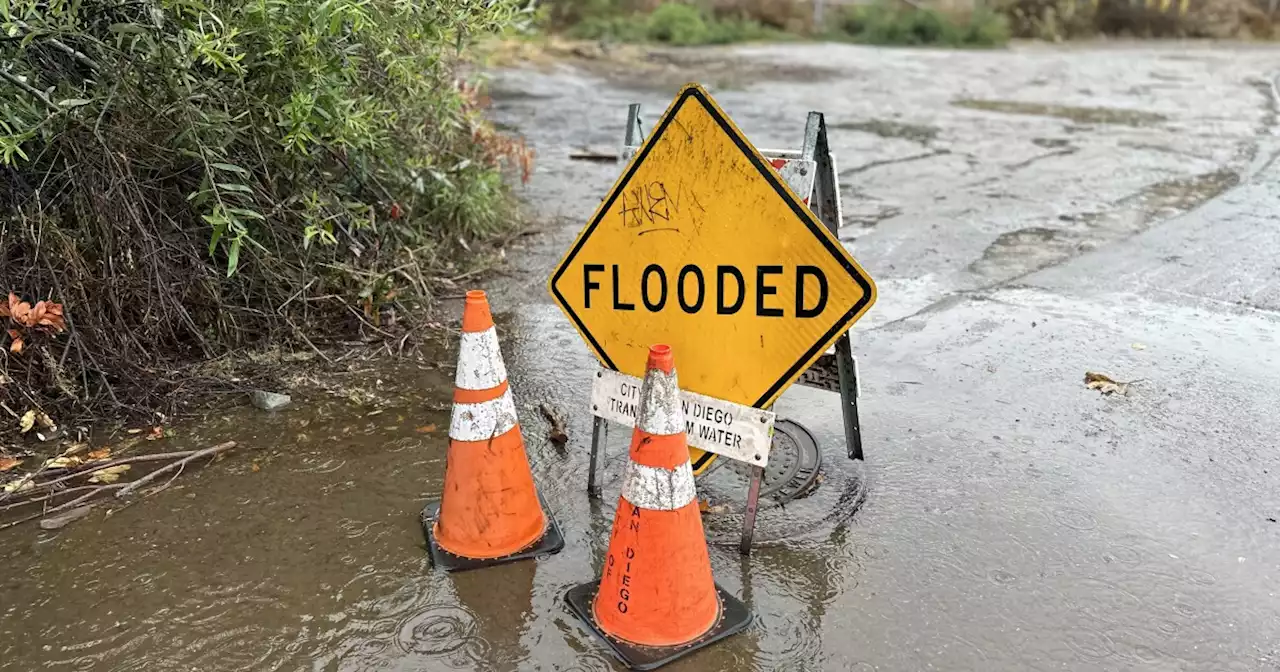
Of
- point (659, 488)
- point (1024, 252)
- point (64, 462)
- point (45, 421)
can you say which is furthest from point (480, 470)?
point (1024, 252)

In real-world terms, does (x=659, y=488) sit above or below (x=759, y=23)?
below

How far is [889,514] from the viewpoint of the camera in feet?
10.2

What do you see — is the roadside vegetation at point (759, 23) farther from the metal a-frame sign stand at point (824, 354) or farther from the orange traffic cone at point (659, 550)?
the orange traffic cone at point (659, 550)

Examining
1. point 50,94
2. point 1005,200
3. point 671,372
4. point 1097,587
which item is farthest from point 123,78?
point 1005,200

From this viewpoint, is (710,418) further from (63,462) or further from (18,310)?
(18,310)

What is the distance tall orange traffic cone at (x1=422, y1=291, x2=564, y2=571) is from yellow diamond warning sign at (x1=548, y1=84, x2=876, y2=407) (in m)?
0.41

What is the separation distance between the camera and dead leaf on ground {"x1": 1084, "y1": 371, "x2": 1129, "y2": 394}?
4.05 metres

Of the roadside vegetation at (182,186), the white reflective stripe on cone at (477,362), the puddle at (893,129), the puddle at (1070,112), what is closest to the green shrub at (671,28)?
the puddle at (1070,112)

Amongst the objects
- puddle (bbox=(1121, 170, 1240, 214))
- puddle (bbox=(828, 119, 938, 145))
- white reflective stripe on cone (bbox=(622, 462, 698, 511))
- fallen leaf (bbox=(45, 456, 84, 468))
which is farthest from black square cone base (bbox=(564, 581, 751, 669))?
puddle (bbox=(828, 119, 938, 145))

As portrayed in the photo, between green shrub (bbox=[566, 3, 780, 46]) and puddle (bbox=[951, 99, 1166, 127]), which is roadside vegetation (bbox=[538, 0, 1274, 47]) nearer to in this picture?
green shrub (bbox=[566, 3, 780, 46])

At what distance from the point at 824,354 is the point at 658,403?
88cm

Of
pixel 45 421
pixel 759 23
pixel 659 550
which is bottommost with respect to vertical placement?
pixel 45 421

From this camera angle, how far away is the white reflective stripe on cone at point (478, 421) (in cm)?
284

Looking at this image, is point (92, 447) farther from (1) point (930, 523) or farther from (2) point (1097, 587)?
(2) point (1097, 587)
